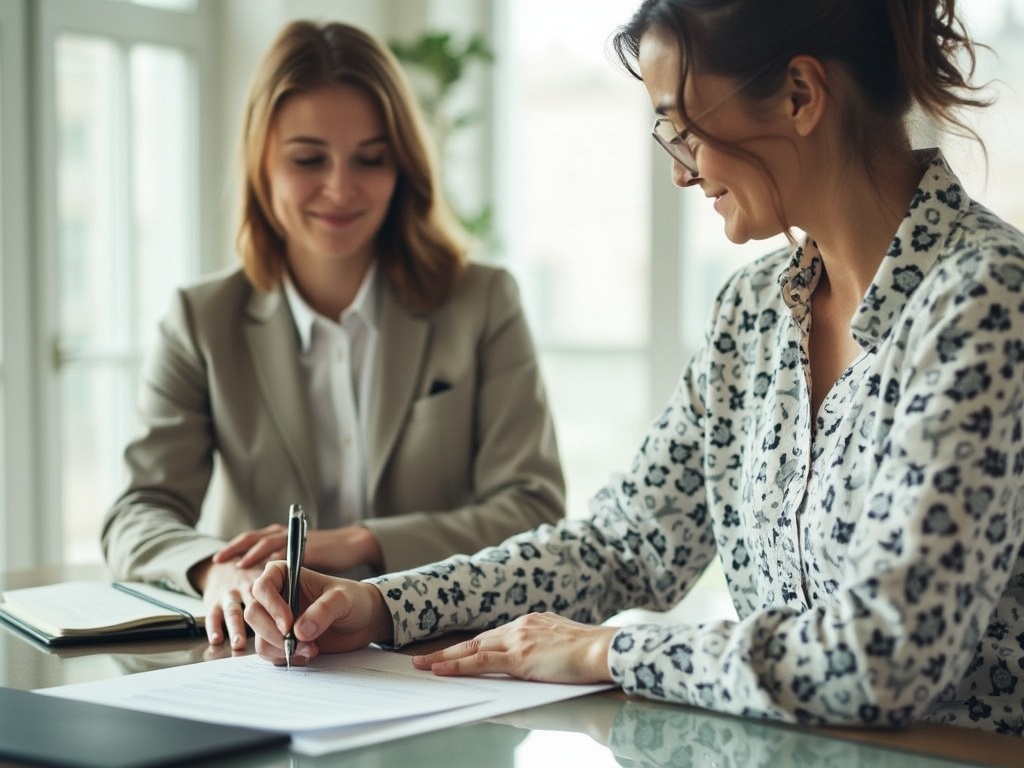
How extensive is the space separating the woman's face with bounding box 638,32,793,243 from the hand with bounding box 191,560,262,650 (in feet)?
2.24

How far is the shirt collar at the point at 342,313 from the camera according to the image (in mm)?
2301

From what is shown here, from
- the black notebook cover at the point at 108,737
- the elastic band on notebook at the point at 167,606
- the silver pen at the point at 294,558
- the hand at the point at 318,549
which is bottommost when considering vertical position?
the elastic band on notebook at the point at 167,606

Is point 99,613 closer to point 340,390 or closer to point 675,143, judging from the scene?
point 340,390

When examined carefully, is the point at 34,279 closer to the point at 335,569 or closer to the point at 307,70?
the point at 307,70

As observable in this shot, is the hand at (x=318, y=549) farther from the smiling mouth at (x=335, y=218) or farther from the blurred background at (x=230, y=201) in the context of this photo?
the blurred background at (x=230, y=201)

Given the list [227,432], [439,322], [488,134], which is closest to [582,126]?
[488,134]

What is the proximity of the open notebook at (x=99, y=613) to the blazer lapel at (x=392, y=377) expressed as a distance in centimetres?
52

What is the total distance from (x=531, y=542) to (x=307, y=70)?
107 centimetres

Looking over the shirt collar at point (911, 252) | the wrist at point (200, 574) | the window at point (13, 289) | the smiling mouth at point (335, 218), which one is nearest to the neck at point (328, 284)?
the smiling mouth at point (335, 218)

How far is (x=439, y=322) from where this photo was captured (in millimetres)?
2328

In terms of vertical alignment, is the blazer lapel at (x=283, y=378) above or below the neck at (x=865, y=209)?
below

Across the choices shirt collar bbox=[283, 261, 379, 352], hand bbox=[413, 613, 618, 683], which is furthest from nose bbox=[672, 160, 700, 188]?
shirt collar bbox=[283, 261, 379, 352]

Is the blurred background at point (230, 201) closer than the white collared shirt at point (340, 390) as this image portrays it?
No

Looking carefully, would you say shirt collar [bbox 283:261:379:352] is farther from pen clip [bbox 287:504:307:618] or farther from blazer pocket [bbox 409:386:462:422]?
pen clip [bbox 287:504:307:618]
